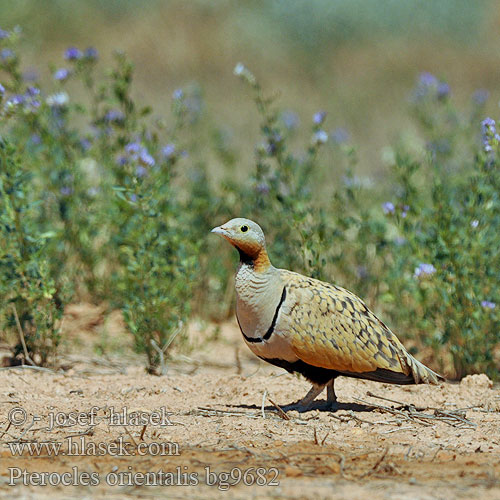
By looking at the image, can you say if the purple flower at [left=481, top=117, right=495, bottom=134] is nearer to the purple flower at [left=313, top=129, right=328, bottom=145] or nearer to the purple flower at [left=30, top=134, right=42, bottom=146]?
the purple flower at [left=313, top=129, right=328, bottom=145]

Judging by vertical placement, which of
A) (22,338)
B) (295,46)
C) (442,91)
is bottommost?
(22,338)

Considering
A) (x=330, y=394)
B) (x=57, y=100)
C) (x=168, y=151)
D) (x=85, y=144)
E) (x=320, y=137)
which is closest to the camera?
(x=330, y=394)

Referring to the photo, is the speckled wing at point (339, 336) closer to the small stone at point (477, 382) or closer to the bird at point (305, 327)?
the bird at point (305, 327)

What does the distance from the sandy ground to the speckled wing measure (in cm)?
29

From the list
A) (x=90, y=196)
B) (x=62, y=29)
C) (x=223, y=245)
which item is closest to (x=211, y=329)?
(x=223, y=245)

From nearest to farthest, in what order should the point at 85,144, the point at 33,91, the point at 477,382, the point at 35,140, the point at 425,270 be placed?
the point at 477,382, the point at 425,270, the point at 33,91, the point at 85,144, the point at 35,140

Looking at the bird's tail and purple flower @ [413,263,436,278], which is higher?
purple flower @ [413,263,436,278]

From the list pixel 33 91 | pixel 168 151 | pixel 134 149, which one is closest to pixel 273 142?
pixel 168 151

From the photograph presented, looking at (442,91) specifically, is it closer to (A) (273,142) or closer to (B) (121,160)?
(A) (273,142)

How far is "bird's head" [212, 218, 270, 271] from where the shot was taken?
167 inches

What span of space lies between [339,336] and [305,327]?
0.68 ft

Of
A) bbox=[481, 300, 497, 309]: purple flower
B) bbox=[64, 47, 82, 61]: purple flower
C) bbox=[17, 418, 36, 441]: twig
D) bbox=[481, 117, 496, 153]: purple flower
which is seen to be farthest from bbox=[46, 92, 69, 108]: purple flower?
bbox=[481, 300, 497, 309]: purple flower

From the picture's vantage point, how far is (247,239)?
14.0ft

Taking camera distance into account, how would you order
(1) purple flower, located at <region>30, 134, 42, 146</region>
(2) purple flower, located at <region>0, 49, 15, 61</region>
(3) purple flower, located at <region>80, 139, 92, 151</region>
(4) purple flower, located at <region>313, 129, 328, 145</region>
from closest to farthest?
(4) purple flower, located at <region>313, 129, 328, 145</region> < (2) purple flower, located at <region>0, 49, 15, 61</region> < (3) purple flower, located at <region>80, 139, 92, 151</region> < (1) purple flower, located at <region>30, 134, 42, 146</region>
